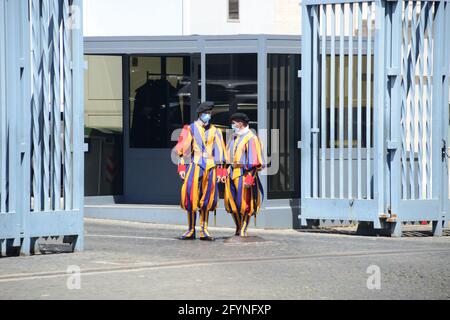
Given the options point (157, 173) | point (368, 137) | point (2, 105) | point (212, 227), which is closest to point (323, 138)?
point (368, 137)

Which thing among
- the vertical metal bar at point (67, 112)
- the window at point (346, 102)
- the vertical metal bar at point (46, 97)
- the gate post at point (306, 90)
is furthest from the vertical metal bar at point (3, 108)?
the window at point (346, 102)

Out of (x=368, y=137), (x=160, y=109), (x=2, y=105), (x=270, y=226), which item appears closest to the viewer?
(x=2, y=105)

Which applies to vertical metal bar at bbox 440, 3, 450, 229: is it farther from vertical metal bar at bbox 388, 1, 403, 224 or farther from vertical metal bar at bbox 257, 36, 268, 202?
vertical metal bar at bbox 257, 36, 268, 202

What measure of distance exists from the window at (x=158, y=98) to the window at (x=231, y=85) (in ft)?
3.06

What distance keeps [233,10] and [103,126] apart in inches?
287

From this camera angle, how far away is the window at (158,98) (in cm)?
1992

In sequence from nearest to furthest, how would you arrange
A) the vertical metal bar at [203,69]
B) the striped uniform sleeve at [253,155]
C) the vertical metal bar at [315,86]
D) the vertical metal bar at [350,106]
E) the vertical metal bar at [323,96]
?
the striped uniform sleeve at [253,155] → the vertical metal bar at [350,106] → the vertical metal bar at [323,96] → the vertical metal bar at [315,86] → the vertical metal bar at [203,69]

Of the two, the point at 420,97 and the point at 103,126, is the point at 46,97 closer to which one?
the point at 420,97

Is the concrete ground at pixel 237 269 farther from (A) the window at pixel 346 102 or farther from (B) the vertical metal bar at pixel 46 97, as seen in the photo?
(A) the window at pixel 346 102

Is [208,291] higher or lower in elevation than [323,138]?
lower

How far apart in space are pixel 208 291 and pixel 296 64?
833 centimetres
